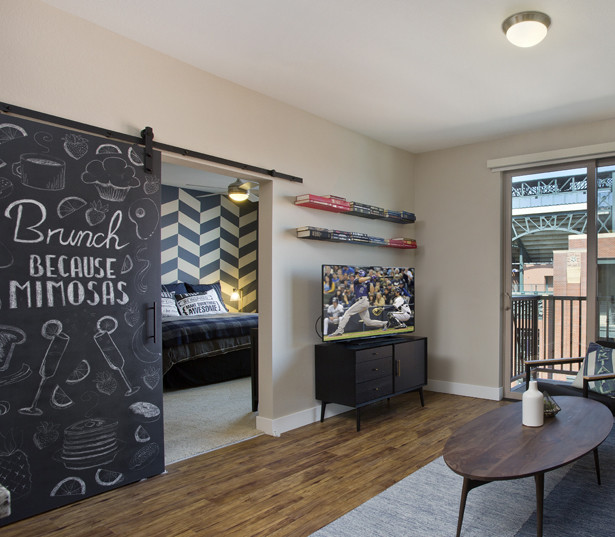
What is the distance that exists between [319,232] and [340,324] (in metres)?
0.77

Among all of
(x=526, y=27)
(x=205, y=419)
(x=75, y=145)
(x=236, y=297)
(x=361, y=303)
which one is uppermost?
(x=526, y=27)

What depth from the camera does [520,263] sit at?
455cm

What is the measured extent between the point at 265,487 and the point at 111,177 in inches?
75.9

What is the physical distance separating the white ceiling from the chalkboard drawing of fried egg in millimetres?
962

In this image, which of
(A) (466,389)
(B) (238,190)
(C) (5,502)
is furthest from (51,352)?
(A) (466,389)

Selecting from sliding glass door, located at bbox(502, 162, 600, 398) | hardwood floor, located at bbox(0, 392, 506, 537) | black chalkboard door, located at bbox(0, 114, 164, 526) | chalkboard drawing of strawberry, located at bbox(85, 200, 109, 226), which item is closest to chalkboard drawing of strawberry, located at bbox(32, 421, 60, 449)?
black chalkboard door, located at bbox(0, 114, 164, 526)

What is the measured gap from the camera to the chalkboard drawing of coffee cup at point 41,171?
226cm

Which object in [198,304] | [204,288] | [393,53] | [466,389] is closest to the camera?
[393,53]

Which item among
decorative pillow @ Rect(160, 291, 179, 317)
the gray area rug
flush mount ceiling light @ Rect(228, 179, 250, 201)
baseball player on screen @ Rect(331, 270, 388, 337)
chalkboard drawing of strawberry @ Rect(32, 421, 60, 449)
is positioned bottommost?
the gray area rug

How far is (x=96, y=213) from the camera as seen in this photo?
253cm

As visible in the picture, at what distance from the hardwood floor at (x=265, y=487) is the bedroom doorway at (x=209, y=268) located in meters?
0.52

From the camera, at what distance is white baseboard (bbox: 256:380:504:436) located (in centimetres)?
354

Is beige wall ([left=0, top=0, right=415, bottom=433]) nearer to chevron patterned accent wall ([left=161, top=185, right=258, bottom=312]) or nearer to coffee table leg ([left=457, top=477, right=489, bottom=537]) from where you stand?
coffee table leg ([left=457, top=477, right=489, bottom=537])

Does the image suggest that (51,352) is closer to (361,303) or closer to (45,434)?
(45,434)
